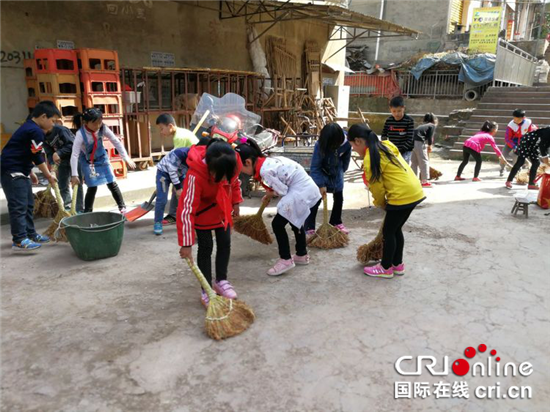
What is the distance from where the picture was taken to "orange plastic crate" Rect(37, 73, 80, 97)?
266 inches

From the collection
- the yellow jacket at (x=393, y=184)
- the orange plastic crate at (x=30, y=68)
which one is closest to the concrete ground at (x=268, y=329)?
the yellow jacket at (x=393, y=184)

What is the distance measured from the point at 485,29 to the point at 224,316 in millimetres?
19349

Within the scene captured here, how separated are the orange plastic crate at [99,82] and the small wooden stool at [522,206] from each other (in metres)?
6.74

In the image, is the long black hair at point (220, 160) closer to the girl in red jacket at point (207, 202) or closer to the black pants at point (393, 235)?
the girl in red jacket at point (207, 202)

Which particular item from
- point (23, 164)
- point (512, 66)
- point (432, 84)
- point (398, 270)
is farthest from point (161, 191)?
point (432, 84)

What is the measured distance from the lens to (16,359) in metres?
2.70

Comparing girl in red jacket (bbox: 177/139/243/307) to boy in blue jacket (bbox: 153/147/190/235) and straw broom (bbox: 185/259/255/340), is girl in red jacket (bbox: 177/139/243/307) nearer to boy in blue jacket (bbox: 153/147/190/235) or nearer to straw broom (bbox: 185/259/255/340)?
straw broom (bbox: 185/259/255/340)

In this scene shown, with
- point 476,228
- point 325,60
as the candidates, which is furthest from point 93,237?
point 325,60

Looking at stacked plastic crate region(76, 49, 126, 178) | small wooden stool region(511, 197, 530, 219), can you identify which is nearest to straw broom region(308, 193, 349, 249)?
small wooden stool region(511, 197, 530, 219)

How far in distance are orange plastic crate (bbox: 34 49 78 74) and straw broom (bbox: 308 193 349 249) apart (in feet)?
16.4

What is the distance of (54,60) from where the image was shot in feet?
22.1

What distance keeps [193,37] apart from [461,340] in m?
9.25

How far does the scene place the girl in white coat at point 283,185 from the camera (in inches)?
145

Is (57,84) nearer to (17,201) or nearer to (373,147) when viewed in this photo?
(17,201)
